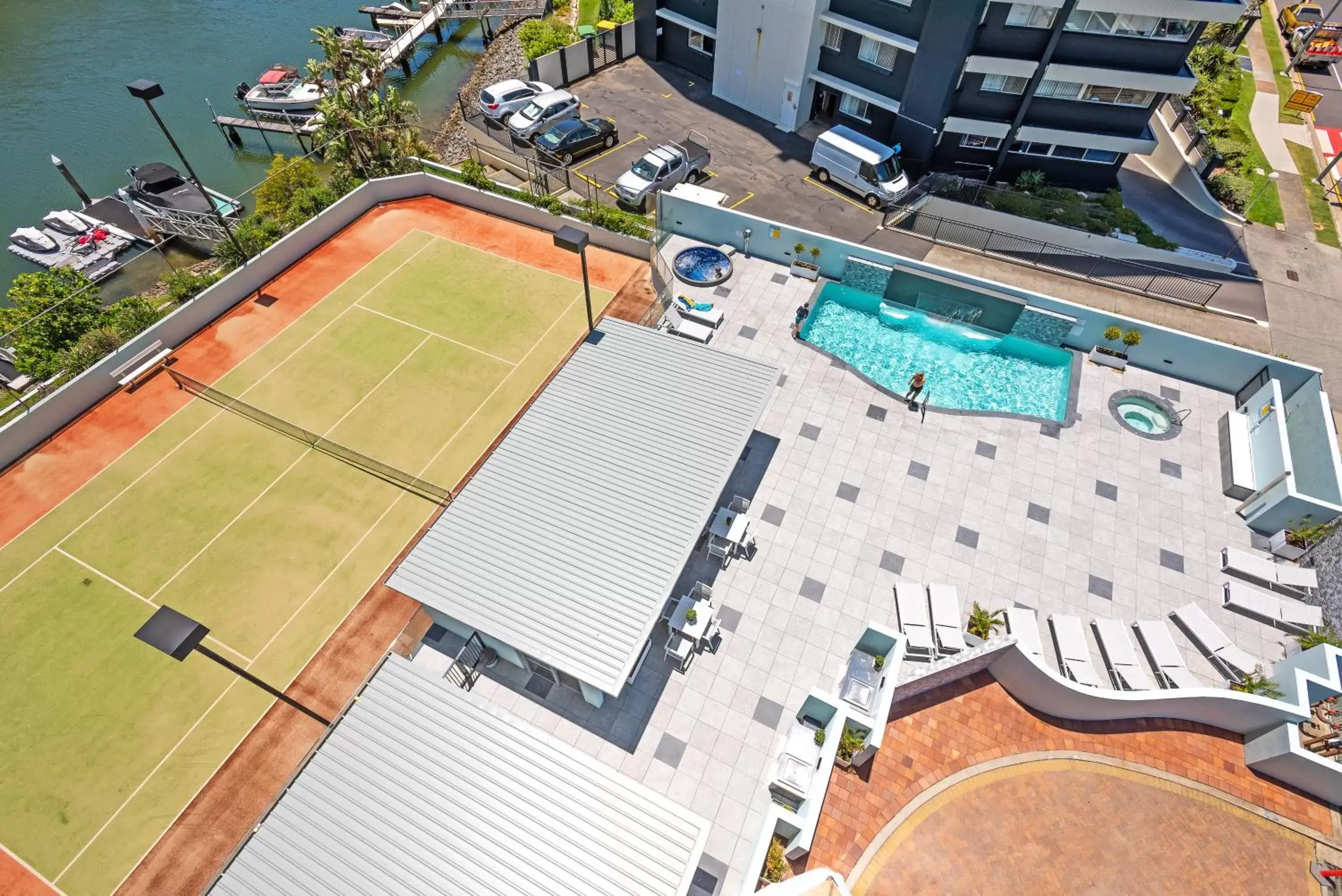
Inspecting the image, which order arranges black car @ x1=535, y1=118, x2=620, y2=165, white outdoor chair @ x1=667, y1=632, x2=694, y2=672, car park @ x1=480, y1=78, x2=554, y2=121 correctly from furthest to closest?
car park @ x1=480, y1=78, x2=554, y2=121 < black car @ x1=535, y1=118, x2=620, y2=165 < white outdoor chair @ x1=667, y1=632, x2=694, y2=672

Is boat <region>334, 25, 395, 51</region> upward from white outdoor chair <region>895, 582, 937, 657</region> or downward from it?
downward

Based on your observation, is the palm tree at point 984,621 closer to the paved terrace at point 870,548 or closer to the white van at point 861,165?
the paved terrace at point 870,548

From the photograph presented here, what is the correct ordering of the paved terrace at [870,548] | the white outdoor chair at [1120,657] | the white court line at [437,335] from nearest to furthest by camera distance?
the paved terrace at [870,548], the white outdoor chair at [1120,657], the white court line at [437,335]

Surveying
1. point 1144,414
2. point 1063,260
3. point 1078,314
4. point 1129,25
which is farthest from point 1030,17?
point 1144,414

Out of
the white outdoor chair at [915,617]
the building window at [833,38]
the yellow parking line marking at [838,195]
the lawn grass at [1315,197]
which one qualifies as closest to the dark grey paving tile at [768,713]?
the white outdoor chair at [915,617]

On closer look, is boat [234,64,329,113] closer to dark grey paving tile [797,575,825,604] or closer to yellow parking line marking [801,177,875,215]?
yellow parking line marking [801,177,875,215]

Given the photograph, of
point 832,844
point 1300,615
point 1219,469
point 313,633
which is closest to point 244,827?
point 313,633

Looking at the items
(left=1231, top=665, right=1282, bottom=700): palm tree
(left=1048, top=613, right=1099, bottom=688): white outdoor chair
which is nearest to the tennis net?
(left=1048, top=613, right=1099, bottom=688): white outdoor chair
